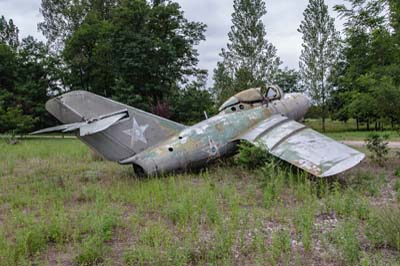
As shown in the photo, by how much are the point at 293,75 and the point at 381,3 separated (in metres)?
27.9

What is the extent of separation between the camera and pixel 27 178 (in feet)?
29.0

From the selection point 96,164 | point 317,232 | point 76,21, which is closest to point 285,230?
point 317,232

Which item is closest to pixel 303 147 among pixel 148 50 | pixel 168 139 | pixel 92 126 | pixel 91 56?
pixel 168 139

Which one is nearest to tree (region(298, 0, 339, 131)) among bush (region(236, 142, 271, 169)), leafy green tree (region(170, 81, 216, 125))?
leafy green tree (region(170, 81, 216, 125))

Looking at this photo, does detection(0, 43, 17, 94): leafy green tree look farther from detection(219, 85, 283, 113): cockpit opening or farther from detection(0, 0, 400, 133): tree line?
detection(219, 85, 283, 113): cockpit opening

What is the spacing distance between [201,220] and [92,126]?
11.6 ft

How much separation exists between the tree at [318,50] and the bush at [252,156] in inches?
1090

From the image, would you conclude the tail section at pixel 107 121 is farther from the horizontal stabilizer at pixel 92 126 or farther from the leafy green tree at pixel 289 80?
the leafy green tree at pixel 289 80

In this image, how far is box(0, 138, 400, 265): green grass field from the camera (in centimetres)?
395

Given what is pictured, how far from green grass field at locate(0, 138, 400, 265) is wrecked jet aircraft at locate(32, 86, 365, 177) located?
0.46m

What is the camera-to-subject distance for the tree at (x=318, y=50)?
33750 mm

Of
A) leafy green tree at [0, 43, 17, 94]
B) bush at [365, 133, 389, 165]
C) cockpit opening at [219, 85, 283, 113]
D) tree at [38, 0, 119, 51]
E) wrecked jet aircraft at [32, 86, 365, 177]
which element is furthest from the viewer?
tree at [38, 0, 119, 51]

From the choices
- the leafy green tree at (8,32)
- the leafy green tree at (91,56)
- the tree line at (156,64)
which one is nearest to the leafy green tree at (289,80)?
the tree line at (156,64)

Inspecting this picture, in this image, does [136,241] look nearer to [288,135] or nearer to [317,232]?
[317,232]
